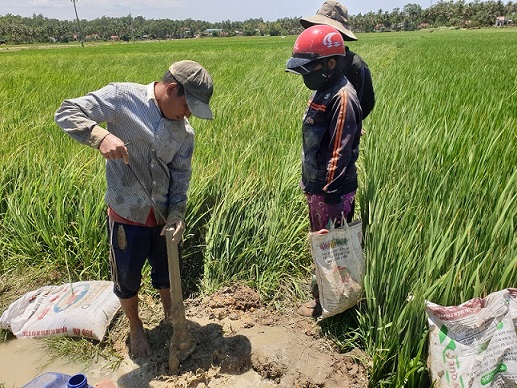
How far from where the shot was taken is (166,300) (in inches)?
81.6

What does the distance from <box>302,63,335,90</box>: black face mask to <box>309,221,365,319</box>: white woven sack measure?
60 cm

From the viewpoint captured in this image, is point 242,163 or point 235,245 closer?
point 235,245

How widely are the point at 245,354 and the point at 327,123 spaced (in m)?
1.09

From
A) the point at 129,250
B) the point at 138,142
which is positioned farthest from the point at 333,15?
the point at 129,250

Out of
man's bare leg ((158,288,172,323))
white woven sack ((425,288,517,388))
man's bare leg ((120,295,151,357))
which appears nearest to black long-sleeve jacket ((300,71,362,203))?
white woven sack ((425,288,517,388))

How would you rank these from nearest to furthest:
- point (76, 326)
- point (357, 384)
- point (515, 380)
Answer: point (515, 380), point (357, 384), point (76, 326)

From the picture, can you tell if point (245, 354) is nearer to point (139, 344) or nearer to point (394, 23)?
point (139, 344)

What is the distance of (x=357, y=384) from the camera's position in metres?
1.62

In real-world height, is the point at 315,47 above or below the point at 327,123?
above

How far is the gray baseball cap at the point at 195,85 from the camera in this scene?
1452mm

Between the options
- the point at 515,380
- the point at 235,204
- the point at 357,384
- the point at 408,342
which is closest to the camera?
the point at 515,380

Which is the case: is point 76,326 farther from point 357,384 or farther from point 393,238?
point 393,238

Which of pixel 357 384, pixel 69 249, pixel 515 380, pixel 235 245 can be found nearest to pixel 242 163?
pixel 235 245

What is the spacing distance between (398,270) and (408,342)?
0.93ft
